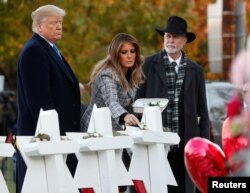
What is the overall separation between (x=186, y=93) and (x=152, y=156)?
128 centimetres

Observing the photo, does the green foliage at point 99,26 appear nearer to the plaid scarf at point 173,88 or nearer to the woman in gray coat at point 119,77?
the plaid scarf at point 173,88

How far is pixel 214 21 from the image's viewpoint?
2569cm

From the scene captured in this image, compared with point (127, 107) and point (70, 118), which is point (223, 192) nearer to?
point (70, 118)

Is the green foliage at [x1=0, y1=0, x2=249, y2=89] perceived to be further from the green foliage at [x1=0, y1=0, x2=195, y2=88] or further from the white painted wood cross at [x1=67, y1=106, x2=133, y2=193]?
the white painted wood cross at [x1=67, y1=106, x2=133, y2=193]

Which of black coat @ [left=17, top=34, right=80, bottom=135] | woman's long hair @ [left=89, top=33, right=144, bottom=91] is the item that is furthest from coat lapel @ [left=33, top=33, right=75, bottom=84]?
woman's long hair @ [left=89, top=33, right=144, bottom=91]

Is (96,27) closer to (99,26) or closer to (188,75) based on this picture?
(99,26)

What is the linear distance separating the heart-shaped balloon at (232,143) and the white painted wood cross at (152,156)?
3480 millimetres

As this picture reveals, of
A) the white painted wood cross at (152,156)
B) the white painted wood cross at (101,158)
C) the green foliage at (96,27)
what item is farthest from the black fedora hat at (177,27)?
the green foliage at (96,27)

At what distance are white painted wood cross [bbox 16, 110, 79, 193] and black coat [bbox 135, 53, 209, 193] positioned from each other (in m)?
2.06

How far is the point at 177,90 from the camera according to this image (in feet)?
31.8

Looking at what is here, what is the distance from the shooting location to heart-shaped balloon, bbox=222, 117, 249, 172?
4.47 metres

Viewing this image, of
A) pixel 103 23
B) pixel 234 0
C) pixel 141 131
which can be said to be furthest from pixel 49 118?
pixel 103 23

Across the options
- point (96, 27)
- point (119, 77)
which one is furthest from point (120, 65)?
point (96, 27)

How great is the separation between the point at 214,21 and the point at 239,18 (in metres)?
0.55
